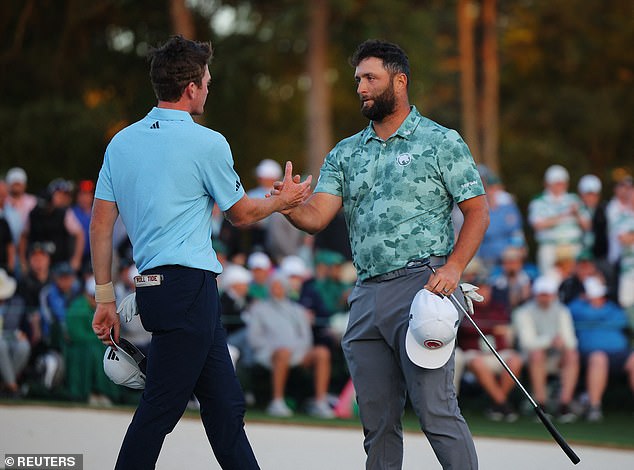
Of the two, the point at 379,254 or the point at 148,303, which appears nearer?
the point at 148,303

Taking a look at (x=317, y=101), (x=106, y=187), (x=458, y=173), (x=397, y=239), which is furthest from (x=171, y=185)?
(x=317, y=101)

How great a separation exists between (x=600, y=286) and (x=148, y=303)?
303 inches

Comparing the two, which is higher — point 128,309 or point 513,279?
point 128,309

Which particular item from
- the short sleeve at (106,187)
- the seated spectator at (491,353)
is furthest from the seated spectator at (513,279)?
the short sleeve at (106,187)

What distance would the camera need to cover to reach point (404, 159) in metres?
5.89

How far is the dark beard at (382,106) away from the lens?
5.96 m

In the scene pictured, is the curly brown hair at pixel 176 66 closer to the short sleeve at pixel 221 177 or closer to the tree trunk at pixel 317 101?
the short sleeve at pixel 221 177

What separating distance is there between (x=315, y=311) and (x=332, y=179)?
6599mm

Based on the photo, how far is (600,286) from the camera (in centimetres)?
1235

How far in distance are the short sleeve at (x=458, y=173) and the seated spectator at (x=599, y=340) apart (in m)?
6.40

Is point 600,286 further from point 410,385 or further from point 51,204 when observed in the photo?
point 410,385

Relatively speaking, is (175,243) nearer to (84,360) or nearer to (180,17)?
(84,360)

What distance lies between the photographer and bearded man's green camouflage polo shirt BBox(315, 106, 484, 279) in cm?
586

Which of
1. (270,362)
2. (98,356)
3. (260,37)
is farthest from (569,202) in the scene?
(260,37)
